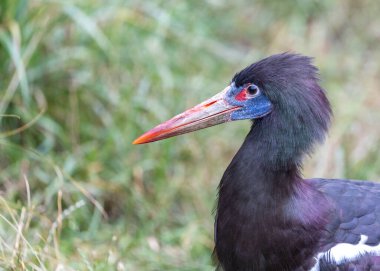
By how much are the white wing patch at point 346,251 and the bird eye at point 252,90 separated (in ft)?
2.21

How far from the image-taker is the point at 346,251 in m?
3.37

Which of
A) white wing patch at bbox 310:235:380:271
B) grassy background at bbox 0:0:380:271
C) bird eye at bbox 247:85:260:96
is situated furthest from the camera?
grassy background at bbox 0:0:380:271

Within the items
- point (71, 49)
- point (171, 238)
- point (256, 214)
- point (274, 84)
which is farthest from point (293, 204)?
point (71, 49)

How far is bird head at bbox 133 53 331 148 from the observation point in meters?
3.39

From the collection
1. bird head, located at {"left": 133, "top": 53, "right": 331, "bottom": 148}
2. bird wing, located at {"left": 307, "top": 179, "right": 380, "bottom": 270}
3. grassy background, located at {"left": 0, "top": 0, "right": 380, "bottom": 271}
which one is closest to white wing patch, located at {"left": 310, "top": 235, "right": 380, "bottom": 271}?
bird wing, located at {"left": 307, "top": 179, "right": 380, "bottom": 270}

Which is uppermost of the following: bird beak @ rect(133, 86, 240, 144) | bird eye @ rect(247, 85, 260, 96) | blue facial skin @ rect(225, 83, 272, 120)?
bird eye @ rect(247, 85, 260, 96)

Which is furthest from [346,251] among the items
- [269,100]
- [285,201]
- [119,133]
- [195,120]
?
[119,133]

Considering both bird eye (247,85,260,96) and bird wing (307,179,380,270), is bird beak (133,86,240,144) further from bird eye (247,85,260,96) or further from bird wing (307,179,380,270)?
bird wing (307,179,380,270)

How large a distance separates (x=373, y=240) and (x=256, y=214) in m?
0.46

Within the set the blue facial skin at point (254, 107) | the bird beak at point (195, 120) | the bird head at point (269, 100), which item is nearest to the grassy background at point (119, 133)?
the bird beak at point (195, 120)

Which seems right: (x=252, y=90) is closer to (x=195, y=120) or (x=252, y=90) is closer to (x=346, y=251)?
(x=195, y=120)

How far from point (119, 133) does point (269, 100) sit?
5.06 feet

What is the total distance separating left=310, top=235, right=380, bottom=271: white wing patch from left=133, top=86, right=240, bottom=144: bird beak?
0.68 metres

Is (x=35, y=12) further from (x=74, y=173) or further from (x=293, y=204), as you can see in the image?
(x=293, y=204)
